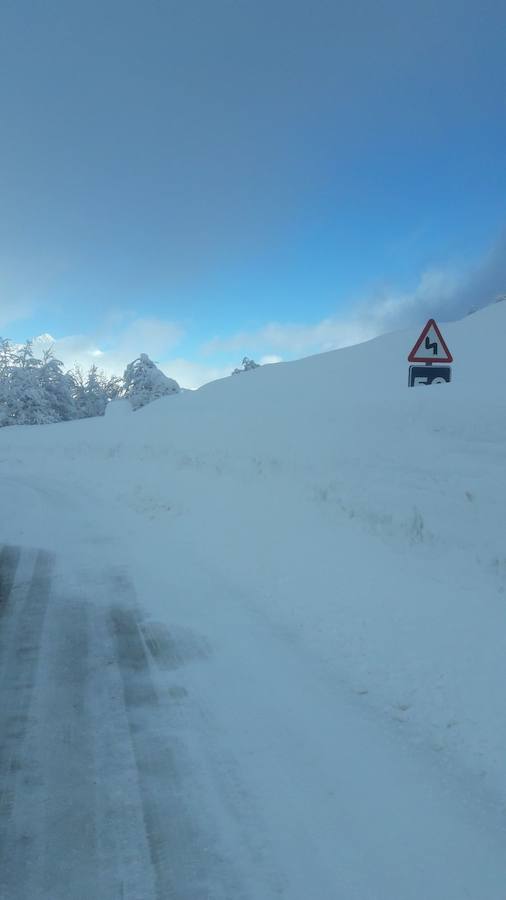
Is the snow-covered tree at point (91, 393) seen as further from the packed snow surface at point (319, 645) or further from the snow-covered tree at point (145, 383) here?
the packed snow surface at point (319, 645)

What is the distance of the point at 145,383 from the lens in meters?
62.1

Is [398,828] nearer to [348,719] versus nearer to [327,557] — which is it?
[348,719]

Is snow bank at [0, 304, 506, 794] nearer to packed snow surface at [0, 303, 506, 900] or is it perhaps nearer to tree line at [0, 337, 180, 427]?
packed snow surface at [0, 303, 506, 900]

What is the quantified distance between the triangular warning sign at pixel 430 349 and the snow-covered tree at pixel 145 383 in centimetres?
5323

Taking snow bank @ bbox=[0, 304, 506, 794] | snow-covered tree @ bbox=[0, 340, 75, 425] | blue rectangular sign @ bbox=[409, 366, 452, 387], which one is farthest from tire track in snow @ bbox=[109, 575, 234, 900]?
snow-covered tree @ bbox=[0, 340, 75, 425]

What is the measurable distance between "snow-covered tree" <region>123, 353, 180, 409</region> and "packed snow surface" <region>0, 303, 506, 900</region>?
152 feet

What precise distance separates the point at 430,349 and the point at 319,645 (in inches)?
180

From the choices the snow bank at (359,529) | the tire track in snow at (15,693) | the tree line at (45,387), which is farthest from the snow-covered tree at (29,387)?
the tire track in snow at (15,693)

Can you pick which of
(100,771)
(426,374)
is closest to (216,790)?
(100,771)

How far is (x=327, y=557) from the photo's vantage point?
809 cm

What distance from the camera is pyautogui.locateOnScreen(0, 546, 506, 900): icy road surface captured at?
291cm

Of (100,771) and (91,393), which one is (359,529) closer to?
(100,771)

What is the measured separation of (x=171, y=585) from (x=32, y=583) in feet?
6.43

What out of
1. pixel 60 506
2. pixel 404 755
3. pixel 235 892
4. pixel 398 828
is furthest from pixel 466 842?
pixel 60 506
